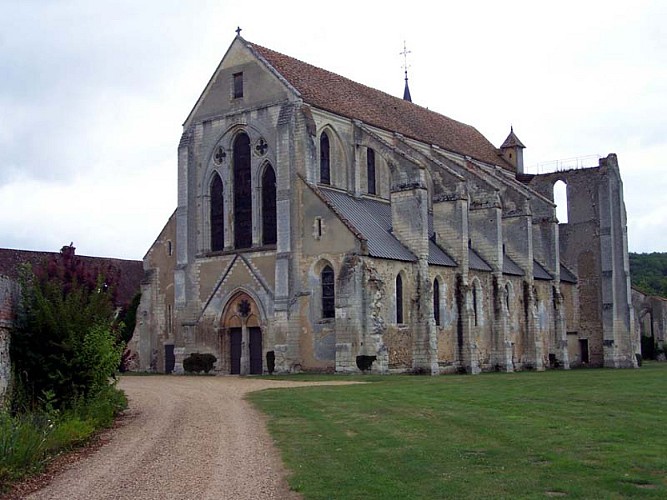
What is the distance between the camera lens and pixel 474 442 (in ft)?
52.5

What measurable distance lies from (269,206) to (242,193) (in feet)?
6.88

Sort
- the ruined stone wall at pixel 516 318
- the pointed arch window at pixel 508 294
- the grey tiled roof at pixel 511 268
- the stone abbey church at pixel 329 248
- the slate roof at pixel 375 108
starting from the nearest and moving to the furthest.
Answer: the stone abbey church at pixel 329 248 < the slate roof at pixel 375 108 < the pointed arch window at pixel 508 294 < the ruined stone wall at pixel 516 318 < the grey tiled roof at pixel 511 268

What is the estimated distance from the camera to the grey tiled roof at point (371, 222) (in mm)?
39844

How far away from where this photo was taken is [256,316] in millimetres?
42156

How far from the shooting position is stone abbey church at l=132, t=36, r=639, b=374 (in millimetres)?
39656

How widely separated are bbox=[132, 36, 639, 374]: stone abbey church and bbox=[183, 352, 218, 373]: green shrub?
46 centimetres

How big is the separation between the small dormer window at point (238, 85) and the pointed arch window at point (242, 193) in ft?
6.65

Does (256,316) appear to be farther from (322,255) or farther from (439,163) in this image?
(439,163)

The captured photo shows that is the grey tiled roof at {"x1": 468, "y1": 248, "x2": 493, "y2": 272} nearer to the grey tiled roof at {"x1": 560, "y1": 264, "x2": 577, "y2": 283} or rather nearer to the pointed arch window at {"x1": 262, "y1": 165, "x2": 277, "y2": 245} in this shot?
the pointed arch window at {"x1": 262, "y1": 165, "x2": 277, "y2": 245}

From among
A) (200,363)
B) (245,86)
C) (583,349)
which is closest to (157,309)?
(200,363)

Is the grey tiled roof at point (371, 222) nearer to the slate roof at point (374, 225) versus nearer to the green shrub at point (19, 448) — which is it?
the slate roof at point (374, 225)

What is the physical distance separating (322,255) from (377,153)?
891 cm

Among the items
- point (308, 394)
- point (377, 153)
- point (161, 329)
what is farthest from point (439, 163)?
point (308, 394)

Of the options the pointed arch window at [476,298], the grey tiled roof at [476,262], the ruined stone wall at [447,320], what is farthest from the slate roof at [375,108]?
the pointed arch window at [476,298]
